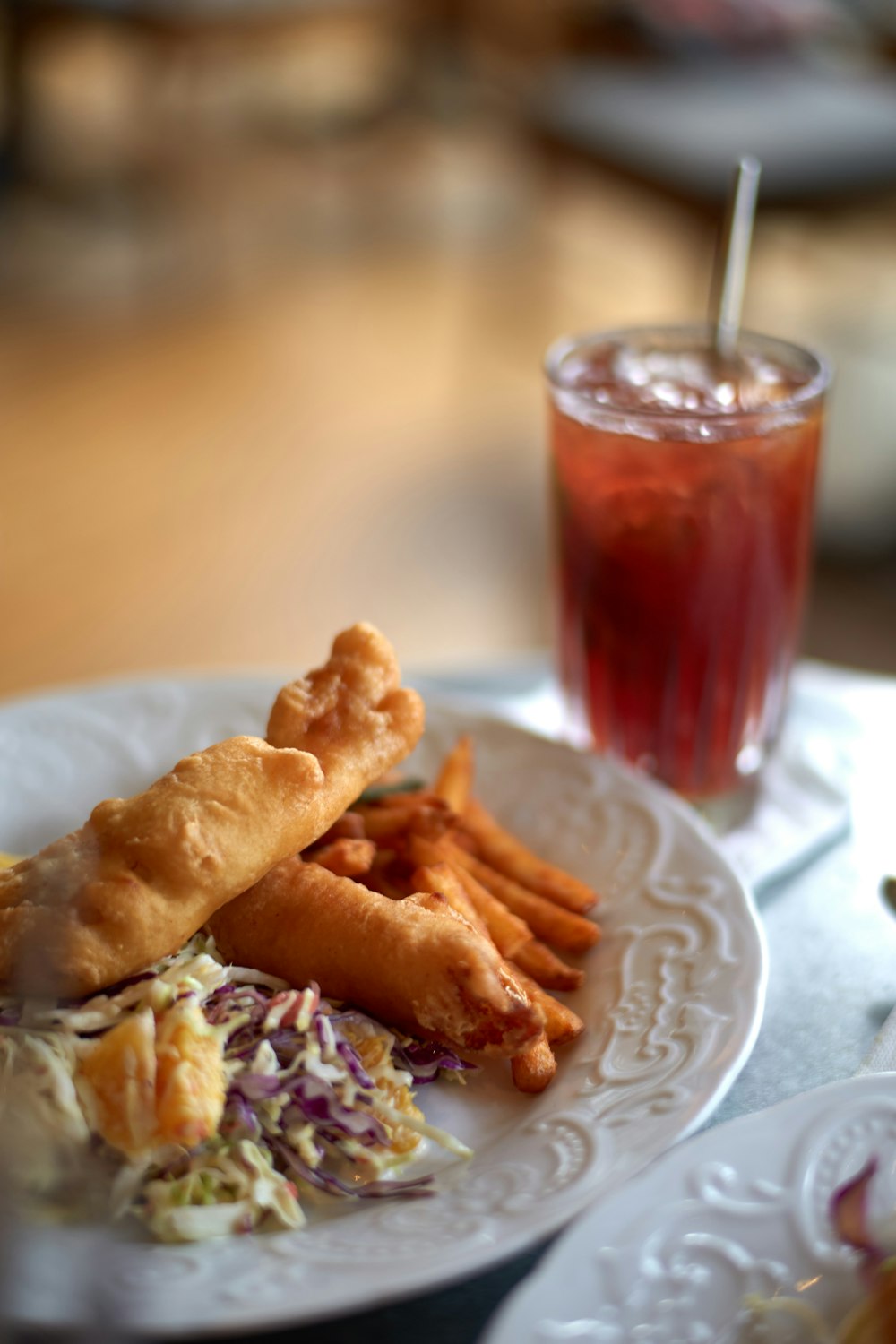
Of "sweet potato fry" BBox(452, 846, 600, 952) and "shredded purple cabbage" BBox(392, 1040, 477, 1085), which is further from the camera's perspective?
"sweet potato fry" BBox(452, 846, 600, 952)

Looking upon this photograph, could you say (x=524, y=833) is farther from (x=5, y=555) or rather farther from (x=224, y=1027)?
(x=5, y=555)

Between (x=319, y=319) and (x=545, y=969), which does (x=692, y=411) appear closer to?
(x=545, y=969)

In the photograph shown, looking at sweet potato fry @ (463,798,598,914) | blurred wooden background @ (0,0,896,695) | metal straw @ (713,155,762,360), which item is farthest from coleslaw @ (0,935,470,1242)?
blurred wooden background @ (0,0,896,695)

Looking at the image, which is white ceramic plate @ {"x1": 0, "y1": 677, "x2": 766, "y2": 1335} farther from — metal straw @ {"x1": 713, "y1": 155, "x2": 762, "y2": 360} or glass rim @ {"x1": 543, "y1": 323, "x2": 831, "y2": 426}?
metal straw @ {"x1": 713, "y1": 155, "x2": 762, "y2": 360}

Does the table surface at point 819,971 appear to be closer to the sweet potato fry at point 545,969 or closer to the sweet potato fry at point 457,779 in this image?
the sweet potato fry at point 545,969

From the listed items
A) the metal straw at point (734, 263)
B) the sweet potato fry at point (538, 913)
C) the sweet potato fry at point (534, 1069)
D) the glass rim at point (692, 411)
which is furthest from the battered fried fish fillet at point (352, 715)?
the metal straw at point (734, 263)

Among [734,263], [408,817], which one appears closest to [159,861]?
[408,817]
